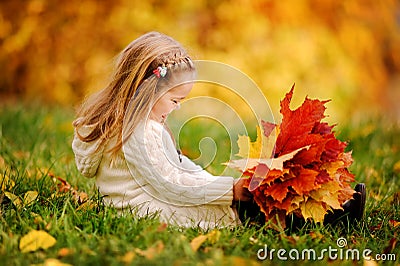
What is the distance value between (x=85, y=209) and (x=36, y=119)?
77.1 inches

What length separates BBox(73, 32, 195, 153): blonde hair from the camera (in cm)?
206

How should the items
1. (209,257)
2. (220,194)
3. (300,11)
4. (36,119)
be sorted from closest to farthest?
(209,257) → (220,194) → (36,119) → (300,11)

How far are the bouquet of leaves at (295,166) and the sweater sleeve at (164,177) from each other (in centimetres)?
11

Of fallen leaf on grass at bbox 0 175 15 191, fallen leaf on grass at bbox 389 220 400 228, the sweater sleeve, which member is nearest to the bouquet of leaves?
the sweater sleeve

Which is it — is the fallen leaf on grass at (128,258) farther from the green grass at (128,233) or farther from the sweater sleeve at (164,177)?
the sweater sleeve at (164,177)

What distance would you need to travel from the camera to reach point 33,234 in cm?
169

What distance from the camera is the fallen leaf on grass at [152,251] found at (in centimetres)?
161

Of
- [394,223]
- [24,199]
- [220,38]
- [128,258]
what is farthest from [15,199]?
[220,38]

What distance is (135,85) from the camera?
2.08m

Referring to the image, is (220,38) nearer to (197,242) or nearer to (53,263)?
(197,242)

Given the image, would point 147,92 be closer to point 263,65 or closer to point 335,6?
point 263,65

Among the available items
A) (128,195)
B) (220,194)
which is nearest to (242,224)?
(220,194)

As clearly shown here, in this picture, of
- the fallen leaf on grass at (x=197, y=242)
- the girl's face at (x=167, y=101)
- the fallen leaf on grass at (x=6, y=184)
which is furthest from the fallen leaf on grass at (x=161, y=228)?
the fallen leaf on grass at (x=6, y=184)

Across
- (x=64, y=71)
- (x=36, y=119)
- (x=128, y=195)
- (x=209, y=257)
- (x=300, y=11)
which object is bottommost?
(x=209, y=257)
